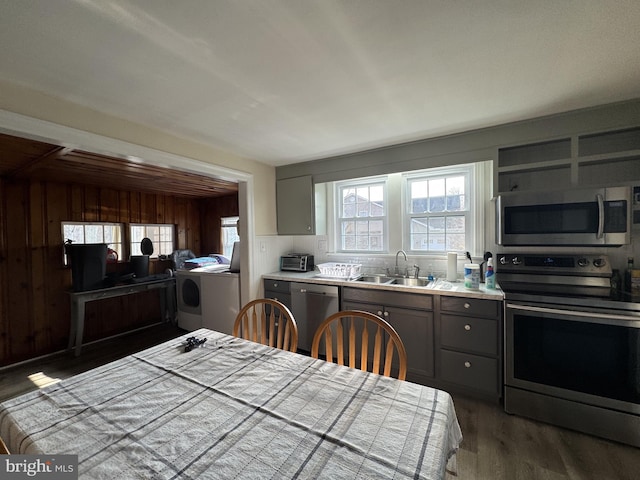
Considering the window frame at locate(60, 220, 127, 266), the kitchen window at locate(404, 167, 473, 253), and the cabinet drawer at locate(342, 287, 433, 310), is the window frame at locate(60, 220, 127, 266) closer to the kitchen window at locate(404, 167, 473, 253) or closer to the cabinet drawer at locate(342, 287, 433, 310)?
the cabinet drawer at locate(342, 287, 433, 310)

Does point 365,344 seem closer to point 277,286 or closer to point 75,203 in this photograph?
point 277,286

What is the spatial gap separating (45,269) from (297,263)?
124 inches

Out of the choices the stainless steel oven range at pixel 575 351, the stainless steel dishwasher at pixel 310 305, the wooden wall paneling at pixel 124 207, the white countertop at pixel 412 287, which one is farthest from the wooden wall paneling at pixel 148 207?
the stainless steel oven range at pixel 575 351

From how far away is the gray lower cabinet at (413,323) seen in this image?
226 cm

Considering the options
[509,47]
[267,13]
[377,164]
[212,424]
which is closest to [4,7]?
[267,13]

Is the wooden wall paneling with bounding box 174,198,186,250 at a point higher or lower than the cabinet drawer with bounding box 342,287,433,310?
higher

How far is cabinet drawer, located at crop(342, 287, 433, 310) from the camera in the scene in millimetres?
2264

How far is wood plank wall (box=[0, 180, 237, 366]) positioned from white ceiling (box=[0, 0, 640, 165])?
246 centimetres

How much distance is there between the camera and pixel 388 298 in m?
2.42

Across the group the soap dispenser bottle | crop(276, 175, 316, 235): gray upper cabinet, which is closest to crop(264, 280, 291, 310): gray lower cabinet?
crop(276, 175, 316, 235): gray upper cabinet

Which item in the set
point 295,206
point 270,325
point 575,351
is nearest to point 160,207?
point 295,206

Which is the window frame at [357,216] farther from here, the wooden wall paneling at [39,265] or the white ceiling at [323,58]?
the wooden wall paneling at [39,265]

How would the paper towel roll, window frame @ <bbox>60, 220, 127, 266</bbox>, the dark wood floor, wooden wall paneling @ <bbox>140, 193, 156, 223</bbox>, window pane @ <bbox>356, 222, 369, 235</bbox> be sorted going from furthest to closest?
1. wooden wall paneling @ <bbox>140, 193, 156, 223</bbox>
2. window frame @ <bbox>60, 220, 127, 266</bbox>
3. window pane @ <bbox>356, 222, 369, 235</bbox>
4. the paper towel roll
5. the dark wood floor

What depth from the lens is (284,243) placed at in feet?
11.7
